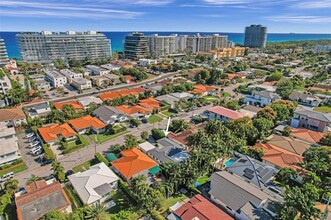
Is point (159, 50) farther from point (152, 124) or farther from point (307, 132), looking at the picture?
point (307, 132)

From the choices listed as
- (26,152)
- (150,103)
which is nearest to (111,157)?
(26,152)

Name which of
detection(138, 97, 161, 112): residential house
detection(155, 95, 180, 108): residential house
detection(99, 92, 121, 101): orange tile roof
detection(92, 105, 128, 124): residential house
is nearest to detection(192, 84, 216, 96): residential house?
detection(155, 95, 180, 108): residential house

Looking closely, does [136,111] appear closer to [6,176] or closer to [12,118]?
[12,118]

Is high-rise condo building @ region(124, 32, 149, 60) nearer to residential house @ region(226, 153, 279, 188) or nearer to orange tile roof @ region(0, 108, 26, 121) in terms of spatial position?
orange tile roof @ region(0, 108, 26, 121)

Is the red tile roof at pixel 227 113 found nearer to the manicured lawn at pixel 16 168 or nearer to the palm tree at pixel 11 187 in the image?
the manicured lawn at pixel 16 168

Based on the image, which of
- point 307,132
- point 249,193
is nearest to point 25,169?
point 249,193

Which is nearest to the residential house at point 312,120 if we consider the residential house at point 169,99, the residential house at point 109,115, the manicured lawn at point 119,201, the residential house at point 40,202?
the residential house at point 169,99
